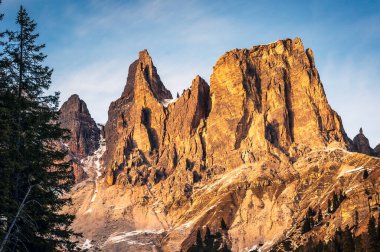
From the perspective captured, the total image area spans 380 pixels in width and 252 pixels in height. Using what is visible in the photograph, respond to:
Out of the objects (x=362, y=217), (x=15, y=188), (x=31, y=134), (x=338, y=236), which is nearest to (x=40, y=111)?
(x=31, y=134)

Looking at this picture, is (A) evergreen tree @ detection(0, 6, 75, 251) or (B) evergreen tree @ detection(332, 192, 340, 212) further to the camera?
(B) evergreen tree @ detection(332, 192, 340, 212)

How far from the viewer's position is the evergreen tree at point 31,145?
121 feet

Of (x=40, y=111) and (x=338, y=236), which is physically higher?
(x=40, y=111)

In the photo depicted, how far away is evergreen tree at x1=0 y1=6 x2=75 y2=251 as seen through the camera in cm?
3681

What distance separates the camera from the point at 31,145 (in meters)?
38.7

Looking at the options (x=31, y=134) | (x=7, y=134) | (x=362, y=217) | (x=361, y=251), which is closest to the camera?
(x=7, y=134)

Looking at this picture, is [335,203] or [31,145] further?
[335,203]

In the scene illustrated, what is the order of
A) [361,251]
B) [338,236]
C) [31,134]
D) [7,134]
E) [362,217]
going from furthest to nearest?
[362,217] → [338,236] → [361,251] → [31,134] → [7,134]

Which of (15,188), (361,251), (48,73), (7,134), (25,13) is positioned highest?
(25,13)

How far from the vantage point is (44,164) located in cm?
3816

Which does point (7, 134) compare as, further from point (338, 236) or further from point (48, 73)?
point (338, 236)

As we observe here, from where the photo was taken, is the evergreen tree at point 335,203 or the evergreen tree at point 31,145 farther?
the evergreen tree at point 335,203

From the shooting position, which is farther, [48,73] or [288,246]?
[288,246]

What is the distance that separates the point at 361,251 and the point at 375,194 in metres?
67.5
